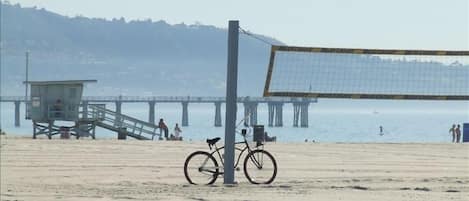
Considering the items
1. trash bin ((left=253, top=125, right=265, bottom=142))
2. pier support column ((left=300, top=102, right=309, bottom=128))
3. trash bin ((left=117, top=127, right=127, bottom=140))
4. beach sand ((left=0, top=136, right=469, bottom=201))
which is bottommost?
pier support column ((left=300, top=102, right=309, bottom=128))

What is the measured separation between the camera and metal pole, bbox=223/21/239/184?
1505 centimetres

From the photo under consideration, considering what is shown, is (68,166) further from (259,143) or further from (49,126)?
(49,126)

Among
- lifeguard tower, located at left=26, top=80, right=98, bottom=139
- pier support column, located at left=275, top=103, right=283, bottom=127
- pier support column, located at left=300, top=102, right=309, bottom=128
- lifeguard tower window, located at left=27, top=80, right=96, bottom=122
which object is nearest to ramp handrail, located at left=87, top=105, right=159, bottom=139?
lifeguard tower, located at left=26, top=80, right=98, bottom=139

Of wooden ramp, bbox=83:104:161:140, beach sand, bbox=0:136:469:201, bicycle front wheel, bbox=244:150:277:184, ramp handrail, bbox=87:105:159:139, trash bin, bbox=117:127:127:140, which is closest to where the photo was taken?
beach sand, bbox=0:136:469:201

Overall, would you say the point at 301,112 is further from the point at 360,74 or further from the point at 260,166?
the point at 260,166

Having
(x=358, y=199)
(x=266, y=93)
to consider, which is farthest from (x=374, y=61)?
(x=358, y=199)

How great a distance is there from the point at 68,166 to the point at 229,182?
4.59 meters

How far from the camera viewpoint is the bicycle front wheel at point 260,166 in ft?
49.8

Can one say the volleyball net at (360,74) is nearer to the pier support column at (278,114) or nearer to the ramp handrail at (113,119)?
the ramp handrail at (113,119)

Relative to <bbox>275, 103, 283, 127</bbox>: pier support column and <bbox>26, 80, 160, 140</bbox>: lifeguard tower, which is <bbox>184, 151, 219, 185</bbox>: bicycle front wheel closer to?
<bbox>26, 80, 160, 140</bbox>: lifeguard tower

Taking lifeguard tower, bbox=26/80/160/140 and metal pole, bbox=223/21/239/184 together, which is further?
lifeguard tower, bbox=26/80/160/140

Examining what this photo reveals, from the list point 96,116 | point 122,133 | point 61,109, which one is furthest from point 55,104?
point 122,133

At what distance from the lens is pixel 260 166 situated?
50.2 ft

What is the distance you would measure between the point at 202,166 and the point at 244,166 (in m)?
0.58
